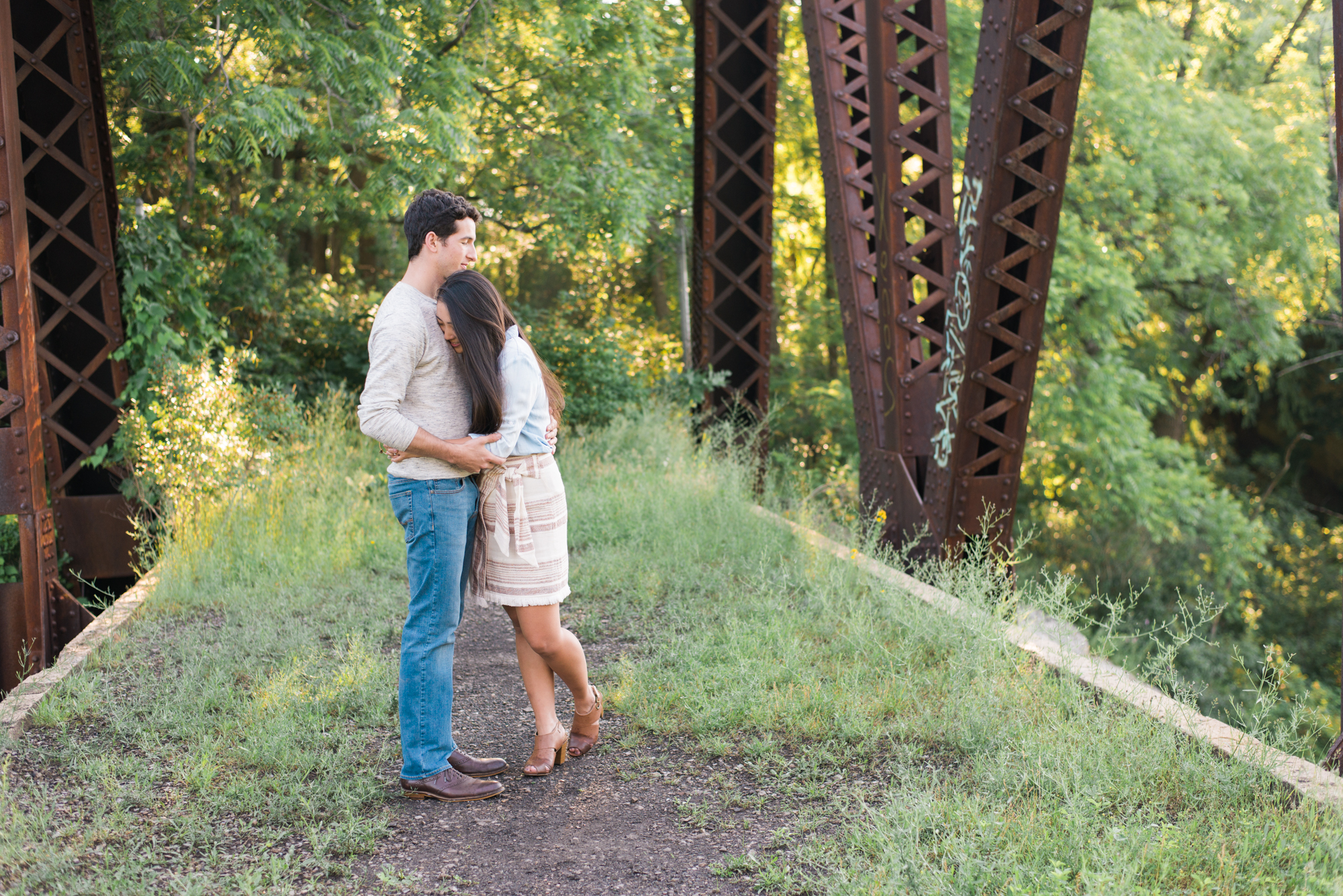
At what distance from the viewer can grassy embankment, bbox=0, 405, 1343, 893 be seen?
3.03 m

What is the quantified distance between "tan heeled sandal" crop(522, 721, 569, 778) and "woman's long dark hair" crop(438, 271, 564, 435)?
1266mm

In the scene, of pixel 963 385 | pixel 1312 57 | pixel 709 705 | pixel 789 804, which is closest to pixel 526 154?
pixel 963 385

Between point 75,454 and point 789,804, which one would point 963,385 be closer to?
point 789,804

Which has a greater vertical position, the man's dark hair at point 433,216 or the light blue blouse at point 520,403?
the man's dark hair at point 433,216

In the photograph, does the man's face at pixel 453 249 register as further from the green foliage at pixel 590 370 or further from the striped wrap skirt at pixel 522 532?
the green foliage at pixel 590 370

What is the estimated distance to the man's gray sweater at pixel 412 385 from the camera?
340 centimetres

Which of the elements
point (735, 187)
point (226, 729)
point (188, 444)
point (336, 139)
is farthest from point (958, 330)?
point (336, 139)

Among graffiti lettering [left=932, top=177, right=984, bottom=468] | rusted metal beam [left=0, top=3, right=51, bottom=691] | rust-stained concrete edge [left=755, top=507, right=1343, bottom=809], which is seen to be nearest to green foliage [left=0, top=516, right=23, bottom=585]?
rusted metal beam [left=0, top=3, right=51, bottom=691]

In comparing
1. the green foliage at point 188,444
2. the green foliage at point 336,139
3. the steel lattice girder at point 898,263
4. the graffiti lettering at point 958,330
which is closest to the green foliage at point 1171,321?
the steel lattice girder at point 898,263

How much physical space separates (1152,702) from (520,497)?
8.59 feet

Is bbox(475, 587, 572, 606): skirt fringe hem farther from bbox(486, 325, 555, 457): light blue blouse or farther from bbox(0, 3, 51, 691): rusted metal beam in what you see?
bbox(0, 3, 51, 691): rusted metal beam

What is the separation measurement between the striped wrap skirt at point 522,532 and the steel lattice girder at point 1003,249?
3128 millimetres

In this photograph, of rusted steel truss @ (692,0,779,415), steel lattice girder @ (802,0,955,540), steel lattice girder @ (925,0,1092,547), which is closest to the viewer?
steel lattice girder @ (925,0,1092,547)

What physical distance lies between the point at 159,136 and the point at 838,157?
6695mm
